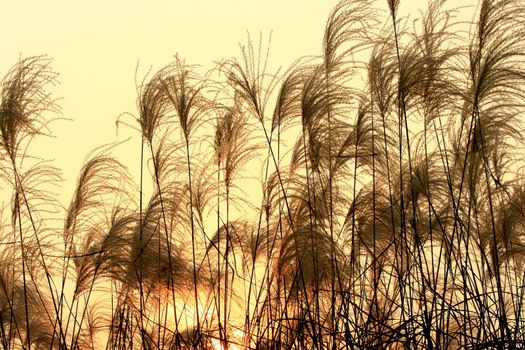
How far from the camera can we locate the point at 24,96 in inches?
186

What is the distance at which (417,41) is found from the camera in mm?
4723

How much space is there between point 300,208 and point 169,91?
0.97 m

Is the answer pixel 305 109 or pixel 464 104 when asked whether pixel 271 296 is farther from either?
pixel 464 104

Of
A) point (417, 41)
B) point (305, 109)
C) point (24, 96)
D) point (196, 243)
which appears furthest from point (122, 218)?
point (417, 41)

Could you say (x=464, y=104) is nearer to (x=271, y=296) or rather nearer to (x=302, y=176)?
(x=302, y=176)

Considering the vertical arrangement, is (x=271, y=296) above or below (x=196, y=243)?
below

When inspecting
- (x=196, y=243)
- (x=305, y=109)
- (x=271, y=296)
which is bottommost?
(x=271, y=296)

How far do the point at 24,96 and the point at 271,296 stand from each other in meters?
1.72

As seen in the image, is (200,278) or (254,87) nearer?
(254,87)

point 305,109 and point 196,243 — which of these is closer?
point 305,109

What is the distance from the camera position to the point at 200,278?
5145 mm

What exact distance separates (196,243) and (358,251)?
3.14 ft

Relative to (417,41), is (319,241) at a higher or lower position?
lower

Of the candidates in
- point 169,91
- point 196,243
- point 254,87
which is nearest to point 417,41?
point 254,87
